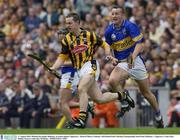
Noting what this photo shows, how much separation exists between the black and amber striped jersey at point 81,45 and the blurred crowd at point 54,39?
16.7 ft

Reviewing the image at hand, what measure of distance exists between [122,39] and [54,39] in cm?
923

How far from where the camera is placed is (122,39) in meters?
16.7

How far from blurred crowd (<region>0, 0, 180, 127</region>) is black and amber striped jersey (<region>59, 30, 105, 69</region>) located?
5093mm

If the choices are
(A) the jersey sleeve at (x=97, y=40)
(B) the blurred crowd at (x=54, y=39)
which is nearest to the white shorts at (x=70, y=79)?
(A) the jersey sleeve at (x=97, y=40)

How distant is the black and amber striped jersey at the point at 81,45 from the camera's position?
16.1m

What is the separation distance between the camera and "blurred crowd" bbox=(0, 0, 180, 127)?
22703 millimetres

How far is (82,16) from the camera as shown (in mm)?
26875

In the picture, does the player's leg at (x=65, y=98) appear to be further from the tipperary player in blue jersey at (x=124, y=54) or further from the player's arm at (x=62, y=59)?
the tipperary player in blue jersey at (x=124, y=54)

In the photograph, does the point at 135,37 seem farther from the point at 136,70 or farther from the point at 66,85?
the point at 66,85

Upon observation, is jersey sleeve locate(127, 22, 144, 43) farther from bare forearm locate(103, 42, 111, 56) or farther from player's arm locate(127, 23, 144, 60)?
bare forearm locate(103, 42, 111, 56)

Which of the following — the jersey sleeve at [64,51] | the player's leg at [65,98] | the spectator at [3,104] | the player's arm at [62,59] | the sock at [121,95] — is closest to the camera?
the jersey sleeve at [64,51]

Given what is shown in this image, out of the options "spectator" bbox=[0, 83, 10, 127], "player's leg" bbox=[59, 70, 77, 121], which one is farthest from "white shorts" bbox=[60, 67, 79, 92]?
"spectator" bbox=[0, 83, 10, 127]

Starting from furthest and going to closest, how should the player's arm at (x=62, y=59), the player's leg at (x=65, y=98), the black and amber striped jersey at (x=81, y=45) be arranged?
1. the player's leg at (x=65, y=98)
2. the player's arm at (x=62, y=59)
3. the black and amber striped jersey at (x=81, y=45)

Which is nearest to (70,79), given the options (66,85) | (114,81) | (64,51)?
(66,85)
